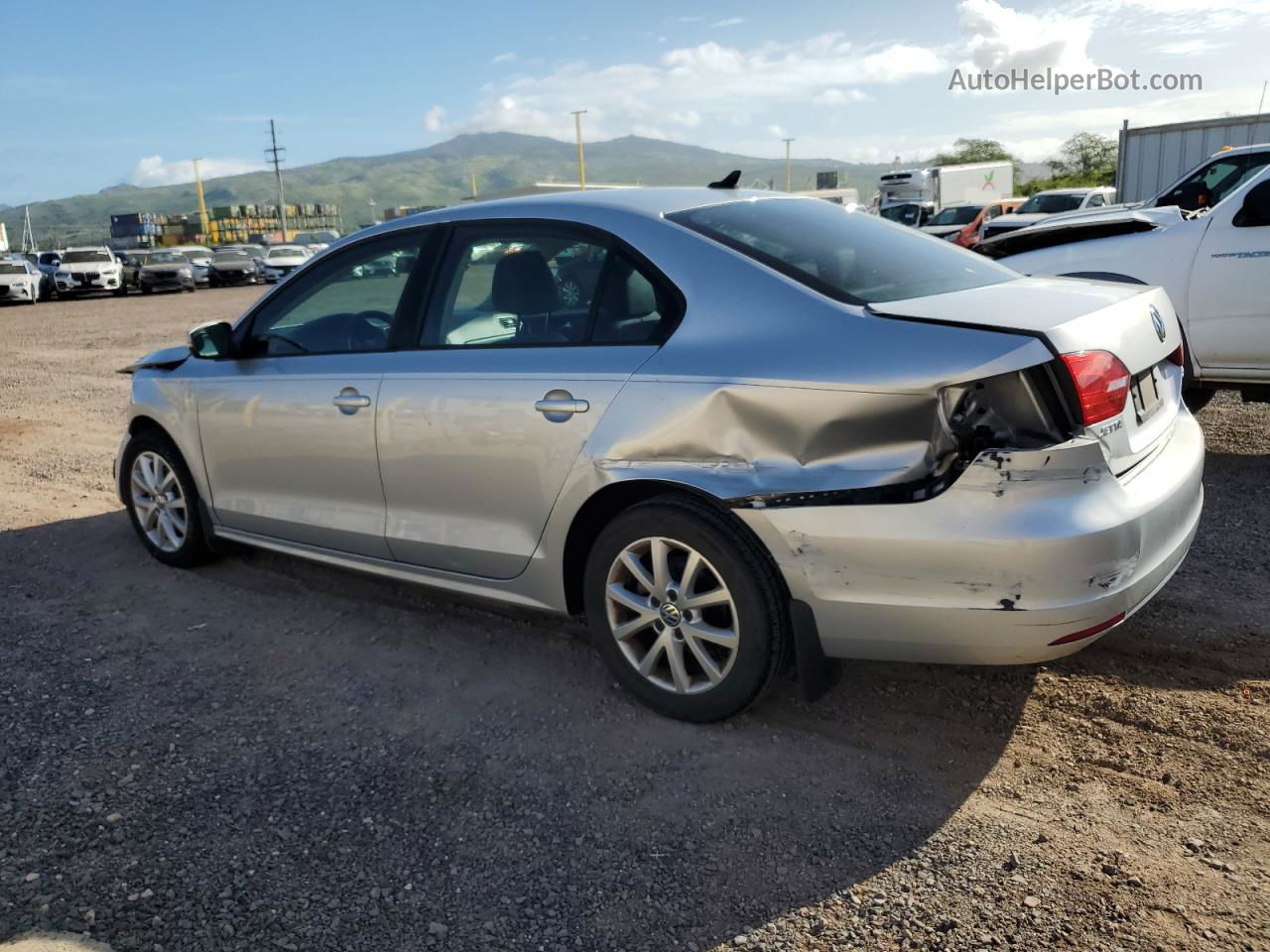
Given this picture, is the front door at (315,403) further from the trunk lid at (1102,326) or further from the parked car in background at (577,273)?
the trunk lid at (1102,326)

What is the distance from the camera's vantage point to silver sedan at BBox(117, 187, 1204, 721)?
9.00ft

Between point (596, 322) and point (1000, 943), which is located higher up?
point (596, 322)

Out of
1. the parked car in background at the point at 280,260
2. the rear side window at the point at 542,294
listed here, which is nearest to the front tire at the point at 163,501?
the rear side window at the point at 542,294

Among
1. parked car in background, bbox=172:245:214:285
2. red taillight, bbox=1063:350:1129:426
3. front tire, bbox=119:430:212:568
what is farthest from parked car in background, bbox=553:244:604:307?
parked car in background, bbox=172:245:214:285

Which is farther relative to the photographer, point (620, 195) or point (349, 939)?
point (620, 195)

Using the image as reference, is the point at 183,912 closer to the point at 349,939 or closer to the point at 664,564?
the point at 349,939

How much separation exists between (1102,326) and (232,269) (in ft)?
124

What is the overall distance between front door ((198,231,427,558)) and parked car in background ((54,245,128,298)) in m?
31.5

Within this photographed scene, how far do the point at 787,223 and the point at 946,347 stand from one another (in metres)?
1.05

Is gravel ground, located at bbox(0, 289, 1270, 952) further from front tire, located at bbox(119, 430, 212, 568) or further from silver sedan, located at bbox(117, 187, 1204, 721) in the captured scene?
front tire, located at bbox(119, 430, 212, 568)

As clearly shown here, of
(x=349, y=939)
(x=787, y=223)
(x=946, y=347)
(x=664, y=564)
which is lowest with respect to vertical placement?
(x=349, y=939)

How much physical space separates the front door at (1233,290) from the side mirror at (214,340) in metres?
5.31

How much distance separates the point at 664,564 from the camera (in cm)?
322

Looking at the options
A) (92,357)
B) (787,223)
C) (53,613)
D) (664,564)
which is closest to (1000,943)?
(664,564)
